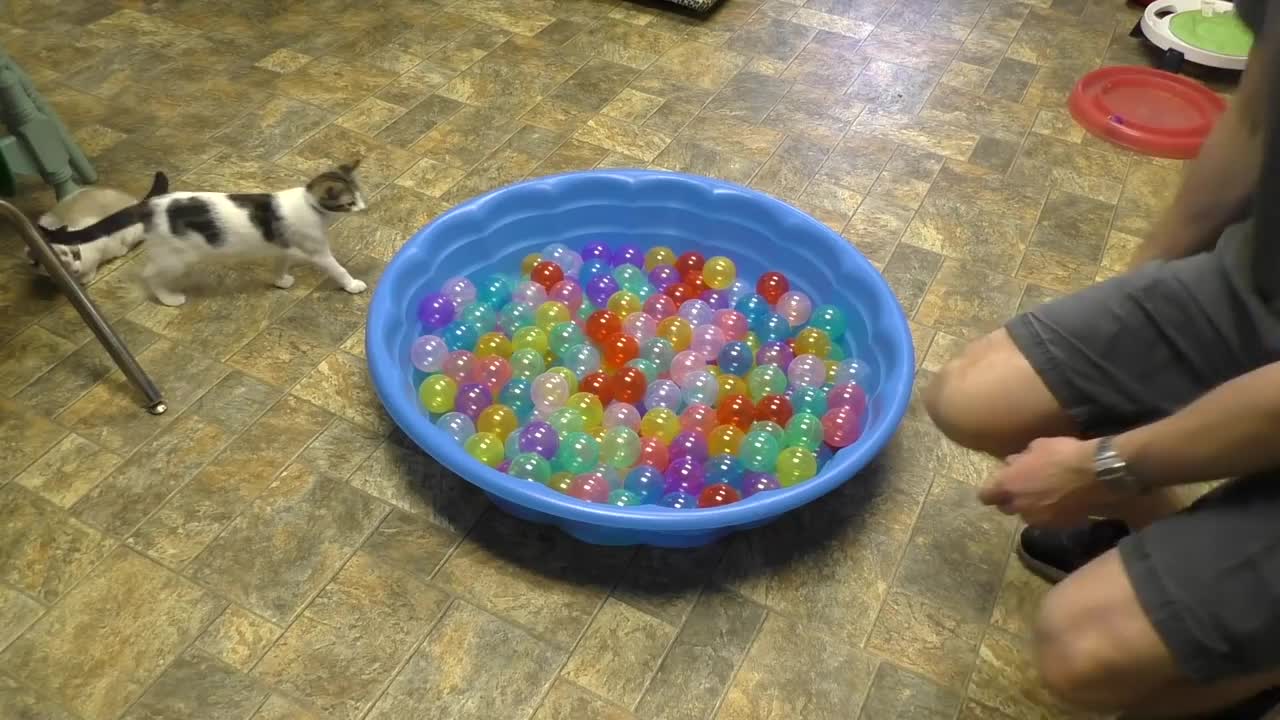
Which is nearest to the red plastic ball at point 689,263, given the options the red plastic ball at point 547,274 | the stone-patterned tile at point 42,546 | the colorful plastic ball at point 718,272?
the colorful plastic ball at point 718,272

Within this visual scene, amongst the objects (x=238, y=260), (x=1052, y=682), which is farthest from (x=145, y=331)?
(x=1052, y=682)

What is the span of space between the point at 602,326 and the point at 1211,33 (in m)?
1.89

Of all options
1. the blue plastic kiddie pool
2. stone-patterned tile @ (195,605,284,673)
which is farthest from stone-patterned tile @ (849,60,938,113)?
stone-patterned tile @ (195,605,284,673)

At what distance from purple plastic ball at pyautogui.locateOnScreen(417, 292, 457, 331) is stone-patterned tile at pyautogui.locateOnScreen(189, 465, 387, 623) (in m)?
0.33

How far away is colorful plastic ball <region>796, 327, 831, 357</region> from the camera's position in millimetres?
1613

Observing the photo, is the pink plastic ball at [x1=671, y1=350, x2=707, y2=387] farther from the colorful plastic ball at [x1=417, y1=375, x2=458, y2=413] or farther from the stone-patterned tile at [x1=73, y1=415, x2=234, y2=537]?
the stone-patterned tile at [x1=73, y1=415, x2=234, y2=537]

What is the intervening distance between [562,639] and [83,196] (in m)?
1.27

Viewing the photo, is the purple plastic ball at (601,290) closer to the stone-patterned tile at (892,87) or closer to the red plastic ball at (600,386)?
the red plastic ball at (600,386)

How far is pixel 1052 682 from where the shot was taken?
3.26 feet

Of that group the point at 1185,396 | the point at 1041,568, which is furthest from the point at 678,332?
the point at 1185,396

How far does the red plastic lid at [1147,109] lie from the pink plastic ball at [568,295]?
1.35m

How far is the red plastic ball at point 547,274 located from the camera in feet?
5.63

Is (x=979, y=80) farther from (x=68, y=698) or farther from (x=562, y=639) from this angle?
(x=68, y=698)

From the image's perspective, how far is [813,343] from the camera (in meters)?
1.61
